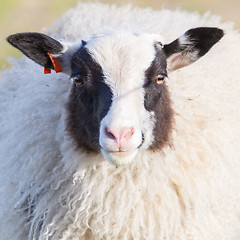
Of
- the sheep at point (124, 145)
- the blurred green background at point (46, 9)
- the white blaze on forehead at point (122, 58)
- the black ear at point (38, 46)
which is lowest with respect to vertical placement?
the blurred green background at point (46, 9)

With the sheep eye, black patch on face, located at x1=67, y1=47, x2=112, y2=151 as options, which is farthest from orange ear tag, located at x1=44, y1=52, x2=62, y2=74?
the sheep eye

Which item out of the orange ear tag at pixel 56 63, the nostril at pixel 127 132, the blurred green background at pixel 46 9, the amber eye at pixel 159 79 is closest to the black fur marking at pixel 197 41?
the amber eye at pixel 159 79

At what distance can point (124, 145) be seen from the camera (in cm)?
326

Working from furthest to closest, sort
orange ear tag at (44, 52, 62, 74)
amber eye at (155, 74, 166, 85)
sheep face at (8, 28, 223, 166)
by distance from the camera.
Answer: orange ear tag at (44, 52, 62, 74) < amber eye at (155, 74, 166, 85) < sheep face at (8, 28, 223, 166)

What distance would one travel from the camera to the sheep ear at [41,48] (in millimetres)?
3736

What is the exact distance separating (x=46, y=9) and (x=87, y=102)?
23.4ft

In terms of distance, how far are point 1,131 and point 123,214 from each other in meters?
1.35

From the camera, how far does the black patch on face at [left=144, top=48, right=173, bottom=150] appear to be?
357 cm

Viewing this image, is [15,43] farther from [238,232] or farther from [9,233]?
[238,232]

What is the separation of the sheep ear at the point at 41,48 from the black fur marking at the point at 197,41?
0.73 m

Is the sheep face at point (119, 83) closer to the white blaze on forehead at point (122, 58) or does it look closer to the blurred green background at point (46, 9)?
the white blaze on forehead at point (122, 58)

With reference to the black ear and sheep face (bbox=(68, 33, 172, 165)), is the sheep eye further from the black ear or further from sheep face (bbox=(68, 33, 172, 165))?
the black ear

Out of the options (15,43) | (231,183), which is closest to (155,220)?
(231,183)

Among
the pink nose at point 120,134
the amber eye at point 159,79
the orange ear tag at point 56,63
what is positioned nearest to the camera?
the pink nose at point 120,134
